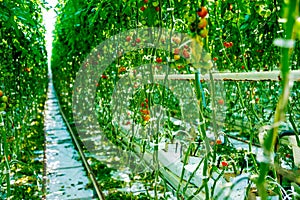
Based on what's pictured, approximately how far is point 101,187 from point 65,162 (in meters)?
1.15

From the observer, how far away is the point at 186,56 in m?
2.00

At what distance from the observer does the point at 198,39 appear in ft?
2.66

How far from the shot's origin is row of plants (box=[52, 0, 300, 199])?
49.3 inches

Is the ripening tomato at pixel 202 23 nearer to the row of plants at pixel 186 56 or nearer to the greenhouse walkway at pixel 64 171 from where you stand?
the row of plants at pixel 186 56

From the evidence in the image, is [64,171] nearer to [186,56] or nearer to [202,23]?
[186,56]

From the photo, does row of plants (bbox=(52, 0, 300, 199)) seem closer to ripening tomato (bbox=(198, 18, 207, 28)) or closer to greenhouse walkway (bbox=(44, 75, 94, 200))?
ripening tomato (bbox=(198, 18, 207, 28))

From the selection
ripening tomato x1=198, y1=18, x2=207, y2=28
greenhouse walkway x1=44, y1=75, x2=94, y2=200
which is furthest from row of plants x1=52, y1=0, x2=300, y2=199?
greenhouse walkway x1=44, y1=75, x2=94, y2=200

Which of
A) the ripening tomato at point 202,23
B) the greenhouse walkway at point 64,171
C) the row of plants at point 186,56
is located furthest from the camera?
the greenhouse walkway at point 64,171

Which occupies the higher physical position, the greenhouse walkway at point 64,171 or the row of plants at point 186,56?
the row of plants at point 186,56

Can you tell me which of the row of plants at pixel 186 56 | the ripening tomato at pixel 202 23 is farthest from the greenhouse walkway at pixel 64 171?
the ripening tomato at pixel 202 23

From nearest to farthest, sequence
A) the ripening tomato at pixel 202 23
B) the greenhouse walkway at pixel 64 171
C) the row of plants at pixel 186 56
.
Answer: the ripening tomato at pixel 202 23 < the row of plants at pixel 186 56 < the greenhouse walkway at pixel 64 171

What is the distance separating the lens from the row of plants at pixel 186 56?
4.11ft

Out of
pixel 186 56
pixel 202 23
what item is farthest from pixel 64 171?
pixel 202 23

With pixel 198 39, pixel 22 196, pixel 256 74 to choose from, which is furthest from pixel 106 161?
pixel 198 39
